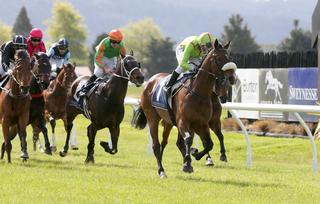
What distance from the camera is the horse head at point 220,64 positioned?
9.21 m

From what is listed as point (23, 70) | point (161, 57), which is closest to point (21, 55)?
point (23, 70)

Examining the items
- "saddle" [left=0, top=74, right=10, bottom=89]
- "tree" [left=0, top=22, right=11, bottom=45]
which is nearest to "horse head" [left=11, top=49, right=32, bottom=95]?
"saddle" [left=0, top=74, right=10, bottom=89]

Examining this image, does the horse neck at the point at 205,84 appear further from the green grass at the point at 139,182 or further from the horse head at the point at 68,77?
the horse head at the point at 68,77

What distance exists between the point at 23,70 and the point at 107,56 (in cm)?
162

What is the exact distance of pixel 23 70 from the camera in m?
11.0

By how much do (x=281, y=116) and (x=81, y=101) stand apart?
28.6 feet

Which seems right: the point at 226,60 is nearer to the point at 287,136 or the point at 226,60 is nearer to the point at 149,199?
the point at 149,199

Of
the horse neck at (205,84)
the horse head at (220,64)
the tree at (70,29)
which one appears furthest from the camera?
the tree at (70,29)

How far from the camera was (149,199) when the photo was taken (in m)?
7.82

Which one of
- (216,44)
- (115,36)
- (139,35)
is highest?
(216,44)

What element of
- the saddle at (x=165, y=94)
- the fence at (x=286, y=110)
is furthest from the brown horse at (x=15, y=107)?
the fence at (x=286, y=110)

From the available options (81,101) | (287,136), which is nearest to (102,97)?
(81,101)

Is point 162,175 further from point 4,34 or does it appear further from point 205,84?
point 4,34

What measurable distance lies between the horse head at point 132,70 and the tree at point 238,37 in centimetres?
7801
